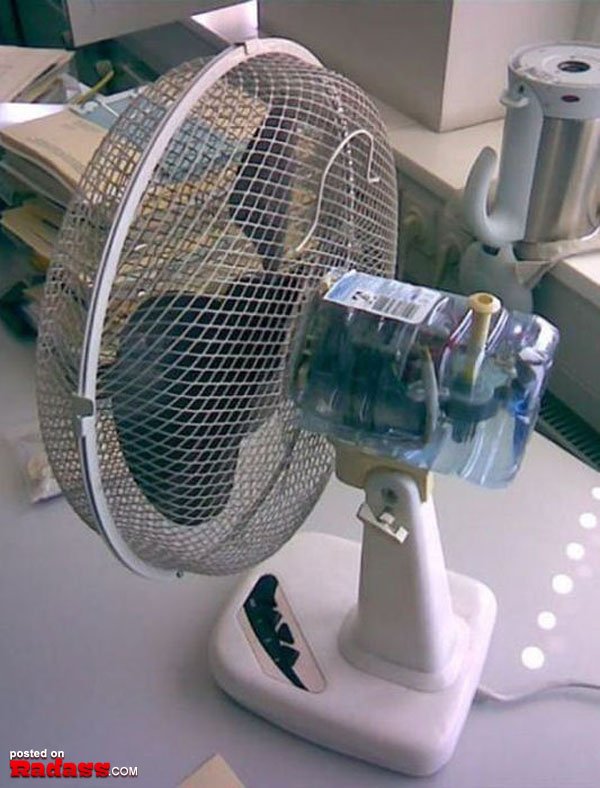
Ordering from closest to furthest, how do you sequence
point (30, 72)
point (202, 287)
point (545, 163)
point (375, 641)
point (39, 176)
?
1. point (202, 287)
2. point (375, 641)
3. point (545, 163)
4. point (39, 176)
5. point (30, 72)

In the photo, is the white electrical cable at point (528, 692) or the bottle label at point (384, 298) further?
the white electrical cable at point (528, 692)

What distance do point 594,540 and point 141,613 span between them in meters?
0.41

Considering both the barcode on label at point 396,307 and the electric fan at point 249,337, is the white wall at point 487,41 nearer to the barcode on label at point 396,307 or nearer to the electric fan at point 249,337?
the electric fan at point 249,337

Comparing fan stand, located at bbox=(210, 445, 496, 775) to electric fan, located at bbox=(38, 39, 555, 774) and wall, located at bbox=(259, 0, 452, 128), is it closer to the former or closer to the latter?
electric fan, located at bbox=(38, 39, 555, 774)

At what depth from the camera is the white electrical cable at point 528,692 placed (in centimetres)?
68

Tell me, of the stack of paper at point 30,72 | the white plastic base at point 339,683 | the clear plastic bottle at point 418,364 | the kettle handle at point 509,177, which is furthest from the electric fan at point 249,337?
the stack of paper at point 30,72

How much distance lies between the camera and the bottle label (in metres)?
0.47

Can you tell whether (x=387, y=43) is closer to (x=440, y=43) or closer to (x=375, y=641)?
(x=440, y=43)

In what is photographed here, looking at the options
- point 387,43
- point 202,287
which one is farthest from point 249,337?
point 387,43

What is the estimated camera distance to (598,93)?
796 millimetres

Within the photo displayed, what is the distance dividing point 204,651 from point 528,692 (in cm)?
26

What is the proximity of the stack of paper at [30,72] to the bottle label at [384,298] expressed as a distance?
2.79ft

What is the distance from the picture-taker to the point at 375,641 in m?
0.67

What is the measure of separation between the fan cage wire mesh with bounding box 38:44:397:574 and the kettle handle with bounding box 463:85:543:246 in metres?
0.32
